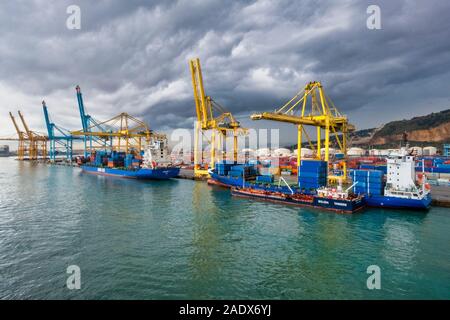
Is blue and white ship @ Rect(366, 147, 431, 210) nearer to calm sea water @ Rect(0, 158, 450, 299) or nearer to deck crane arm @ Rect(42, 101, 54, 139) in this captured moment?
calm sea water @ Rect(0, 158, 450, 299)

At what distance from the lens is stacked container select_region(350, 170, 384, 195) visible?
31105 mm

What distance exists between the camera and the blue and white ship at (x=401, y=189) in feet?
92.2

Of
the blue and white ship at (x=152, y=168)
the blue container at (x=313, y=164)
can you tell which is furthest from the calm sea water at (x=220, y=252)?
the blue and white ship at (x=152, y=168)

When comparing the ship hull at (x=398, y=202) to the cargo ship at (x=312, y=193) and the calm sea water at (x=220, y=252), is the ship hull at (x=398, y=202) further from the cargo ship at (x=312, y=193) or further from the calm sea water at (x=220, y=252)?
the cargo ship at (x=312, y=193)

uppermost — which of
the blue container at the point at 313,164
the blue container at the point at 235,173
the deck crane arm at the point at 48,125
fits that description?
the deck crane arm at the point at 48,125

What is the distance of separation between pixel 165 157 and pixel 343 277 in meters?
56.9

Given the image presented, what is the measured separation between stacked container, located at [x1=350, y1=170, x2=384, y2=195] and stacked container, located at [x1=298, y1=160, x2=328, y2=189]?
4.30 metres

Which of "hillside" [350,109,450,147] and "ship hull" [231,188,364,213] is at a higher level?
"hillside" [350,109,450,147]

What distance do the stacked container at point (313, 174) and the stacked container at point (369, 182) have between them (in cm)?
430

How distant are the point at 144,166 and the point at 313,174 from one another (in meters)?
43.9

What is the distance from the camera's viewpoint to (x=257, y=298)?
11.4 meters

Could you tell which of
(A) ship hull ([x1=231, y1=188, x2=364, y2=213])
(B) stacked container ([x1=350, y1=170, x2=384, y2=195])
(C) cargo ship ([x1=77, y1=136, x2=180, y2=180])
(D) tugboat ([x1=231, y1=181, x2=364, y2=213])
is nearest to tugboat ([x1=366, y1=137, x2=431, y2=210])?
(B) stacked container ([x1=350, y1=170, x2=384, y2=195])
